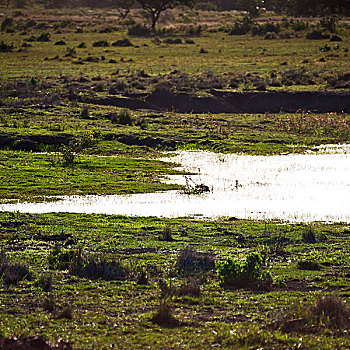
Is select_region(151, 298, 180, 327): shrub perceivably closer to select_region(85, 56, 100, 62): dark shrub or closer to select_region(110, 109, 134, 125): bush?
select_region(110, 109, 134, 125): bush

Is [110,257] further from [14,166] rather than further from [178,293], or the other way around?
[14,166]

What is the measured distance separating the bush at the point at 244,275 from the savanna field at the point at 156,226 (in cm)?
2

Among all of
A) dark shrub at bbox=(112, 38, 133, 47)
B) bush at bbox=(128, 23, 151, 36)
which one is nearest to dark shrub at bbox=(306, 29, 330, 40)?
dark shrub at bbox=(112, 38, 133, 47)

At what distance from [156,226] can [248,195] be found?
5444 mm

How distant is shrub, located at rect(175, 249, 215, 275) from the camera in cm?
1098

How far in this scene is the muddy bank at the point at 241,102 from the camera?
3672 cm

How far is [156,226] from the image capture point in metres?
15.2

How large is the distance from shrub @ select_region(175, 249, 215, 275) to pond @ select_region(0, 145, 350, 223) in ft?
18.5

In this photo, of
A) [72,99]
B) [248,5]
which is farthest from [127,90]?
[248,5]

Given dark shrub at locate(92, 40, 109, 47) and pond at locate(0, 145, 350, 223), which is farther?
dark shrub at locate(92, 40, 109, 47)

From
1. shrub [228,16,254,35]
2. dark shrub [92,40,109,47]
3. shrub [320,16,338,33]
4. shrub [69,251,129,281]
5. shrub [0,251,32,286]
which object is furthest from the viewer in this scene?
shrub [228,16,254,35]

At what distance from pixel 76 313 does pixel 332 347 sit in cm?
302

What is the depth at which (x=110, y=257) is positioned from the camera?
1156 centimetres

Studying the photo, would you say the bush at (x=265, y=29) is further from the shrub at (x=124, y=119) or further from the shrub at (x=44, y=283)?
the shrub at (x=44, y=283)
